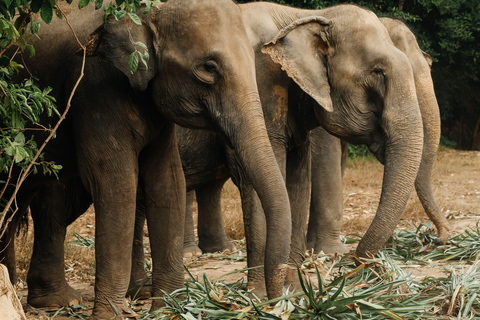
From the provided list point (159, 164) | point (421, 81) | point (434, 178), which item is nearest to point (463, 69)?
point (434, 178)

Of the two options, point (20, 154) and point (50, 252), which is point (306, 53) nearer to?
point (50, 252)

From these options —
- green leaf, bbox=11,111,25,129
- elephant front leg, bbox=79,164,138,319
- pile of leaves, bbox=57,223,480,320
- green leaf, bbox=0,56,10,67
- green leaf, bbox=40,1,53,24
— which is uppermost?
green leaf, bbox=40,1,53,24

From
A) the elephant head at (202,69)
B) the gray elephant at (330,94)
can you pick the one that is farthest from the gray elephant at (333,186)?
the elephant head at (202,69)

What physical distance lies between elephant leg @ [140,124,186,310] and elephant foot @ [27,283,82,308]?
857 millimetres

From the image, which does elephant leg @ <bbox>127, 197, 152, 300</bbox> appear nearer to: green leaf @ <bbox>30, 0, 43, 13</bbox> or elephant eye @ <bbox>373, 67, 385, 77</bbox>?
elephant eye @ <bbox>373, 67, 385, 77</bbox>

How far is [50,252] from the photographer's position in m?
5.38

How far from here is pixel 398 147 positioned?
5.23 metres

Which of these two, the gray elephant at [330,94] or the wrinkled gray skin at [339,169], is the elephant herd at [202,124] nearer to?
the gray elephant at [330,94]

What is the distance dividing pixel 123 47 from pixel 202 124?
23.6 inches

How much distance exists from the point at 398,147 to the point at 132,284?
210 cm

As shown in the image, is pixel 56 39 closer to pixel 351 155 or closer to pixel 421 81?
pixel 421 81

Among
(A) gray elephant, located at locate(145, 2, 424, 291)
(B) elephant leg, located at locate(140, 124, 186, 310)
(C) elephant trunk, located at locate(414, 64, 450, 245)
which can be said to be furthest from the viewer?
(C) elephant trunk, located at locate(414, 64, 450, 245)

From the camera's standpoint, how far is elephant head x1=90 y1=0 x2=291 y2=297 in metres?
4.14

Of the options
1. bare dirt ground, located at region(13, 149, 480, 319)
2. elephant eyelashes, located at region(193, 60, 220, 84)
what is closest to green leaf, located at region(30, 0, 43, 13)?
elephant eyelashes, located at region(193, 60, 220, 84)
